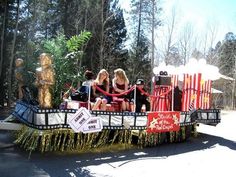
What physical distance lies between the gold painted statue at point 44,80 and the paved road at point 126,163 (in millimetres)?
1071

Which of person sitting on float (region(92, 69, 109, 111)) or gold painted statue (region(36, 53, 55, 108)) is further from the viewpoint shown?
person sitting on float (region(92, 69, 109, 111))

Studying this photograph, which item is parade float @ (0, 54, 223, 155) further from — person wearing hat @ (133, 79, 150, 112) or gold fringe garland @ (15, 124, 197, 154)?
person wearing hat @ (133, 79, 150, 112)

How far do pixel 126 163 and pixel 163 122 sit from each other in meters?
2.15

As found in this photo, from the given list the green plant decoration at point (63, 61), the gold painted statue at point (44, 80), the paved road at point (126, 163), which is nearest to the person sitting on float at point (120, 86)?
the green plant decoration at point (63, 61)

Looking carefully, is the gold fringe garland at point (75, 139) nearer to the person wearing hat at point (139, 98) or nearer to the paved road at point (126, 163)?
the paved road at point (126, 163)

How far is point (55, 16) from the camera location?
29.0 meters

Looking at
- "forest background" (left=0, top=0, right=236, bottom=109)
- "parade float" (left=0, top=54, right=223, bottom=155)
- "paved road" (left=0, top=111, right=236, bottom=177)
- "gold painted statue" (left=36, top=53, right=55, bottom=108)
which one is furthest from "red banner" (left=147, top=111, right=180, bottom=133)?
"forest background" (left=0, top=0, right=236, bottom=109)

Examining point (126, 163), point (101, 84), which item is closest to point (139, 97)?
point (101, 84)

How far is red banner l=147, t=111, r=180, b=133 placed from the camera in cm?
848

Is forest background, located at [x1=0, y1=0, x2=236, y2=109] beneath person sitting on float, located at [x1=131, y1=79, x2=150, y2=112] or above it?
above

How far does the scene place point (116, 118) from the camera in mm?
7867

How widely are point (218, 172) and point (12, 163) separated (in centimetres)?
371

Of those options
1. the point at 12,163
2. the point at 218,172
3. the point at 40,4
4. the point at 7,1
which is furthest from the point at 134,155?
the point at 40,4

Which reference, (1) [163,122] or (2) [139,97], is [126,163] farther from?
(2) [139,97]
